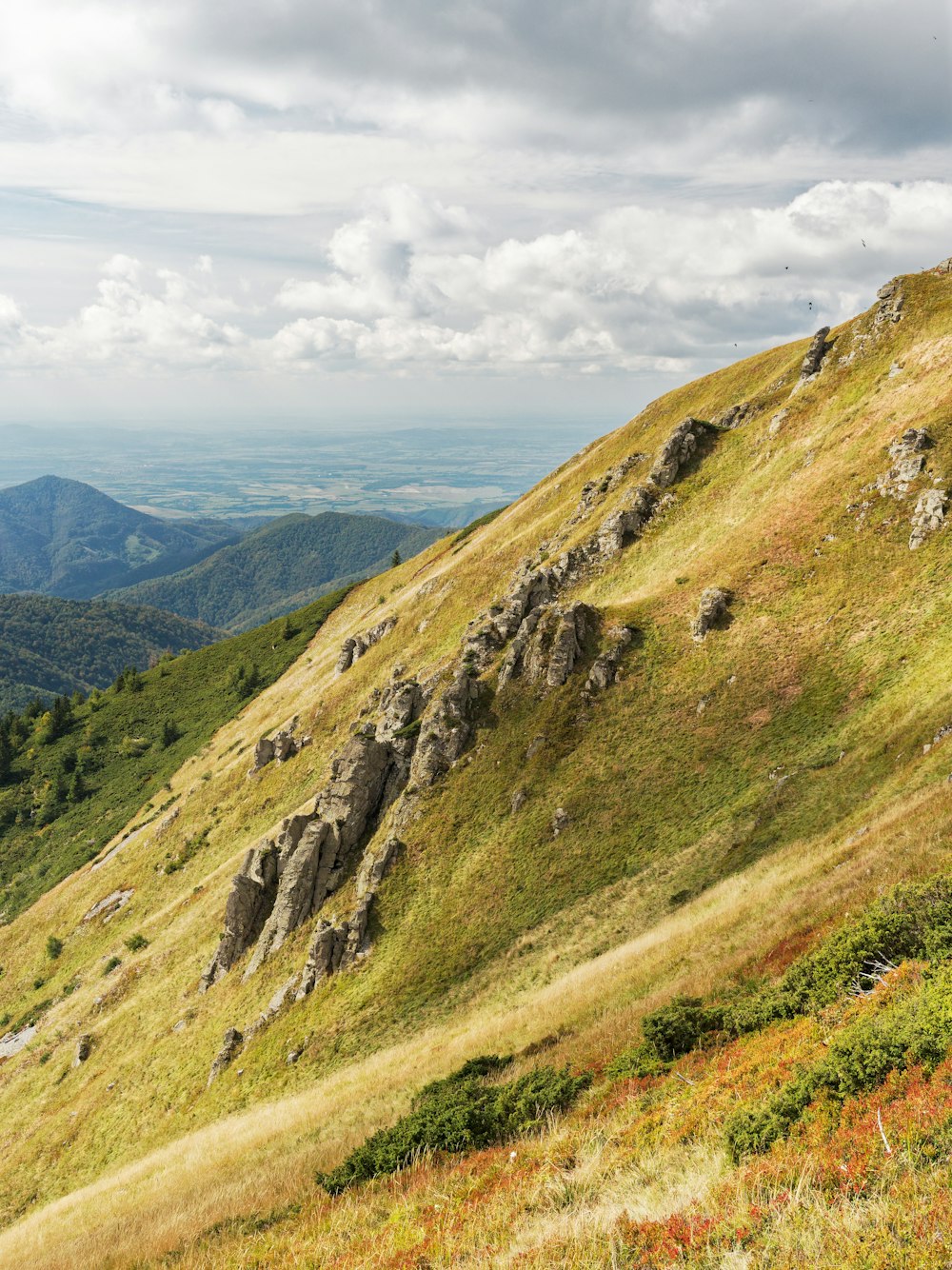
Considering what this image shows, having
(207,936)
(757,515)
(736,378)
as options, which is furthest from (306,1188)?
(736,378)

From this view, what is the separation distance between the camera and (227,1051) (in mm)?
37500

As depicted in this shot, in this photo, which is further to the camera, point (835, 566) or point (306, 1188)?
point (835, 566)

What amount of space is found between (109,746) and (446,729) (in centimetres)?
11969

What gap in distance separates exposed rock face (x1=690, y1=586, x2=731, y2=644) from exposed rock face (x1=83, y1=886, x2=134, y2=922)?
63.3 metres

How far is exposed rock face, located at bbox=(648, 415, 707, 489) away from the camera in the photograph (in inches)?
2758

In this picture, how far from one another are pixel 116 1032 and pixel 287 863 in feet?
59.5

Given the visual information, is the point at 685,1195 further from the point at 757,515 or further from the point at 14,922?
the point at 14,922

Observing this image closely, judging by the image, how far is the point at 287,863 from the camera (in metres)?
45.4

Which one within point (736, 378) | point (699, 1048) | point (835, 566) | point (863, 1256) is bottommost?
point (699, 1048)

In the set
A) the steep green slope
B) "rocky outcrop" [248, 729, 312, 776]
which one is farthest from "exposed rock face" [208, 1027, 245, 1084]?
the steep green slope

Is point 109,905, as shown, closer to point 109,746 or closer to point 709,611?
point 709,611

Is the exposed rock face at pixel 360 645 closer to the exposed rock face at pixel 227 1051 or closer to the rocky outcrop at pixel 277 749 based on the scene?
the rocky outcrop at pixel 277 749

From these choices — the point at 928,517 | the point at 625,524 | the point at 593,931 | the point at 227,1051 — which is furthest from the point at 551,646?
the point at 227,1051

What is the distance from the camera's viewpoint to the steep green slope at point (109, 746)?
105688 millimetres
